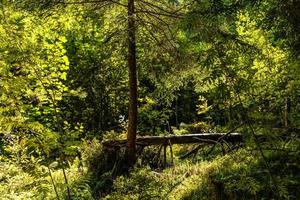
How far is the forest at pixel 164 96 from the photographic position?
3.81 metres

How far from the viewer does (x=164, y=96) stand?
32.6 feet

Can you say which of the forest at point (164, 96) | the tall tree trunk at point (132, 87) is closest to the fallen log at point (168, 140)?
the forest at point (164, 96)

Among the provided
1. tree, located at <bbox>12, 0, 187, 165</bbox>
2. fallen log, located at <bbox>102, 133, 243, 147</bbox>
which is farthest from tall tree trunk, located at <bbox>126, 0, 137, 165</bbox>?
fallen log, located at <bbox>102, 133, 243, 147</bbox>

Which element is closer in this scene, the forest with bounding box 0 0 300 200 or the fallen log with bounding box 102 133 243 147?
the forest with bounding box 0 0 300 200

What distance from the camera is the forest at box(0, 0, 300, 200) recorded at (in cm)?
381

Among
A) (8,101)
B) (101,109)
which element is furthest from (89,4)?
(101,109)

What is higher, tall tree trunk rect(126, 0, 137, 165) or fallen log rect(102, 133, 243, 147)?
tall tree trunk rect(126, 0, 137, 165)

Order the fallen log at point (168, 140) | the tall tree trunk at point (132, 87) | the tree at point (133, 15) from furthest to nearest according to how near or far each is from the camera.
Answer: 1. the fallen log at point (168, 140)
2. the tall tree trunk at point (132, 87)
3. the tree at point (133, 15)

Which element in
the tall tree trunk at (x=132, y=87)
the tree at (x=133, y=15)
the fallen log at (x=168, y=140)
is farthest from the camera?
the fallen log at (x=168, y=140)

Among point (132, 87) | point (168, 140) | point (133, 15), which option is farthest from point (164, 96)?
point (133, 15)

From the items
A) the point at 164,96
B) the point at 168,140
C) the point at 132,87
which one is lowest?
the point at 168,140

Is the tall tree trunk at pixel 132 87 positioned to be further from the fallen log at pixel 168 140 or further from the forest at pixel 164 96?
the fallen log at pixel 168 140

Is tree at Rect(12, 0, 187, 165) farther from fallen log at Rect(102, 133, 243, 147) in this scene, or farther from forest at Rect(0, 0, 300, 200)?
fallen log at Rect(102, 133, 243, 147)

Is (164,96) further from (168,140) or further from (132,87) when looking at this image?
(132,87)
